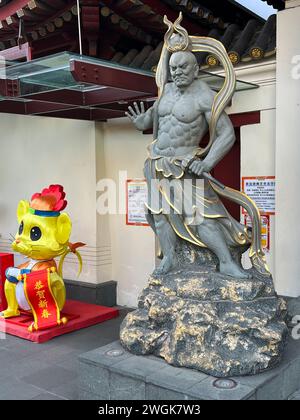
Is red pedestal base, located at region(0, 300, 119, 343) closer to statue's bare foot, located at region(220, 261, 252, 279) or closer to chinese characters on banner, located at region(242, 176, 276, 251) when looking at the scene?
chinese characters on banner, located at region(242, 176, 276, 251)

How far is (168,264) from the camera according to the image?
4023 mm

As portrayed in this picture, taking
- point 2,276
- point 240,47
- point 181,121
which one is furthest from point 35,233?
point 240,47

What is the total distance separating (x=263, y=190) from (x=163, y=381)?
299 cm

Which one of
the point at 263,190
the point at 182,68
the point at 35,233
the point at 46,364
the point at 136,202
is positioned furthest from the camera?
the point at 136,202

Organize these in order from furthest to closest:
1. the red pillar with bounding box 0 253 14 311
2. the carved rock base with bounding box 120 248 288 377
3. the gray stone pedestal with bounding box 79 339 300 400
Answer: the red pillar with bounding box 0 253 14 311, the carved rock base with bounding box 120 248 288 377, the gray stone pedestal with bounding box 79 339 300 400

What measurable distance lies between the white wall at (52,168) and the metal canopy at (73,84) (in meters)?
0.88

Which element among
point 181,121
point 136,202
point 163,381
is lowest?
point 163,381

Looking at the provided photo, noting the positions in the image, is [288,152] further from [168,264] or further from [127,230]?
[127,230]

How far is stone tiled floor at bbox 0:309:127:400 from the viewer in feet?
13.5

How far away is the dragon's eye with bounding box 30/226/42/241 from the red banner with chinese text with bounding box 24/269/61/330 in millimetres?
414

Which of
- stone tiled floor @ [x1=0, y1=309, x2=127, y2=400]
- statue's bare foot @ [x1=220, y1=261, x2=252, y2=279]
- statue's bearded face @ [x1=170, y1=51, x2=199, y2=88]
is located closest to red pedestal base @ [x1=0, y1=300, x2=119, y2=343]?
stone tiled floor @ [x1=0, y1=309, x2=127, y2=400]

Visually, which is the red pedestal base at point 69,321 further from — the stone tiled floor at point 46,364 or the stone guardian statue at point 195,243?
the stone guardian statue at point 195,243

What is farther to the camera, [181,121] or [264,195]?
[264,195]

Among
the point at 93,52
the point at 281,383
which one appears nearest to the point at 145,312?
the point at 281,383
